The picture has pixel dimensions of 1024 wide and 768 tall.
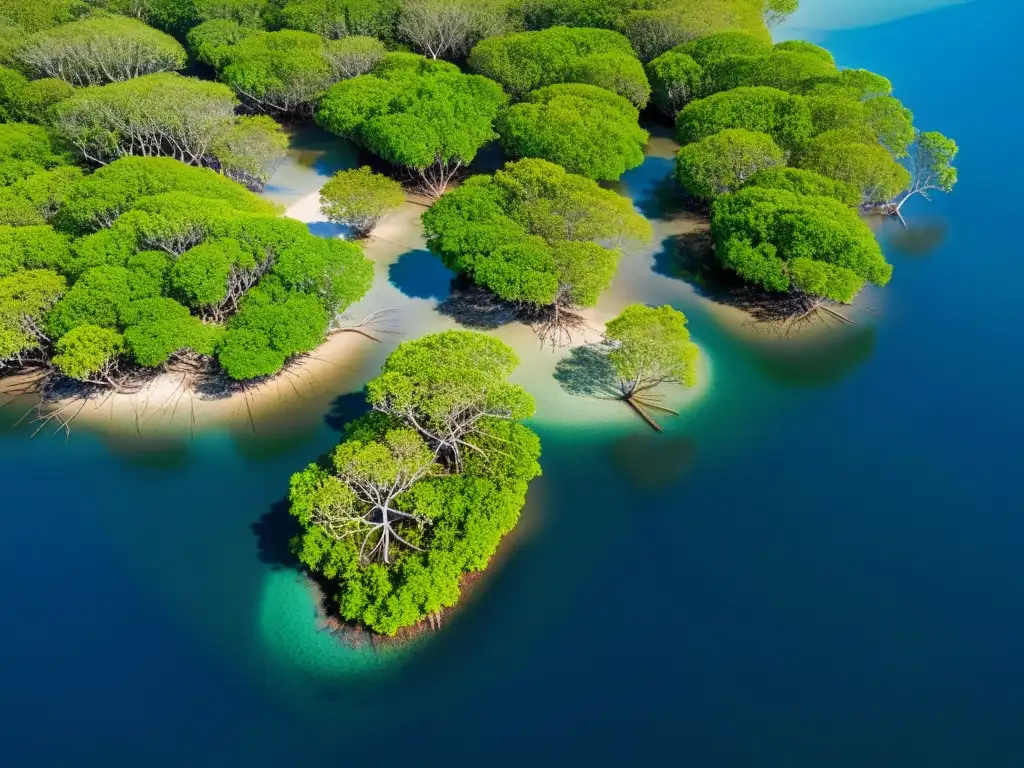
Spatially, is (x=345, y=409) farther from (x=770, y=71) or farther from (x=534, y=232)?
(x=770, y=71)

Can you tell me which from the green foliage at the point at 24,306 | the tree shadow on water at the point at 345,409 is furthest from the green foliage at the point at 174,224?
the tree shadow on water at the point at 345,409

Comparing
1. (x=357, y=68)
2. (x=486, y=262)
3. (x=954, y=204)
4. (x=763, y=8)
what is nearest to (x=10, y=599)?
(x=486, y=262)

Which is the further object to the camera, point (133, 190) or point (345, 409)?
point (133, 190)

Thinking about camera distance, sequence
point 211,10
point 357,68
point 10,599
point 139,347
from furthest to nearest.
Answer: point 211,10 → point 357,68 → point 139,347 → point 10,599

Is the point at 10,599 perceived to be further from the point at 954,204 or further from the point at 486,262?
the point at 954,204

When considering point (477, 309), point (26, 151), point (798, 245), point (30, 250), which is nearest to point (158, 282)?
point (30, 250)

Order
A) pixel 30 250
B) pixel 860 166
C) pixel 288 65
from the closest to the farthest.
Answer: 1. pixel 30 250
2. pixel 860 166
3. pixel 288 65

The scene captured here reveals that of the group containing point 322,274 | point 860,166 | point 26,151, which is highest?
point 860,166
